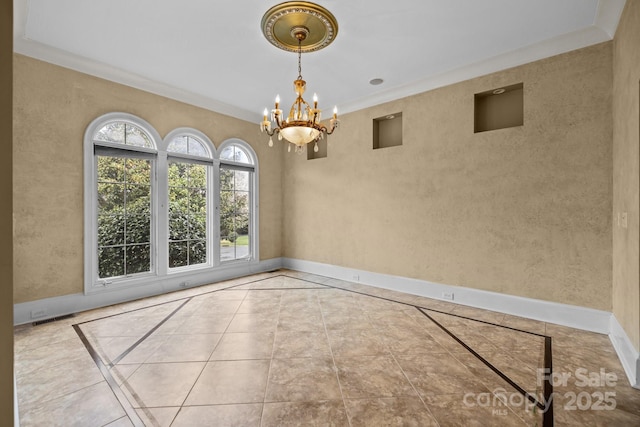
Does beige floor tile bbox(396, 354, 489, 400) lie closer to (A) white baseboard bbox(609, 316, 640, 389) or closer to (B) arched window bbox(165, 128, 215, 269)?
(A) white baseboard bbox(609, 316, 640, 389)

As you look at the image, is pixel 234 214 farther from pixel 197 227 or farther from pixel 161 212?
pixel 161 212

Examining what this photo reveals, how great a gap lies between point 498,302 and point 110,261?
5508mm

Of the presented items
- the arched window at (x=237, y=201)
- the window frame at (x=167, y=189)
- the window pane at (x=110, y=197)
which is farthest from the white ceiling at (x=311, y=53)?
the window pane at (x=110, y=197)

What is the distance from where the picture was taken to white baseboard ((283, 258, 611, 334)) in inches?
128

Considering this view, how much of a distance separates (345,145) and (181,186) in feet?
10.1

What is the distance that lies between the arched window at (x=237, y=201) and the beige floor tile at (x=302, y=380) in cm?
353

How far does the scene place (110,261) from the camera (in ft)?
14.0

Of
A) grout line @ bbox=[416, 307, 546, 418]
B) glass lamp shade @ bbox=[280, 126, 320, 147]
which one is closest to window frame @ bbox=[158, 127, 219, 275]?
glass lamp shade @ bbox=[280, 126, 320, 147]

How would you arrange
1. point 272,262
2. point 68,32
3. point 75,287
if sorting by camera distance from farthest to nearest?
point 272,262
point 75,287
point 68,32

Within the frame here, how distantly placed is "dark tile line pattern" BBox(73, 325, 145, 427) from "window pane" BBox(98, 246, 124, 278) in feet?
4.19

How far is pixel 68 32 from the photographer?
10.7 ft

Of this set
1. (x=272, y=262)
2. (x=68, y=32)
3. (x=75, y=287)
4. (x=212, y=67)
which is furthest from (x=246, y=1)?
(x=272, y=262)

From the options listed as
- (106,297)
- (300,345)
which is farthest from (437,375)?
(106,297)

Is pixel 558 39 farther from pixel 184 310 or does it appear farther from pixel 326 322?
pixel 184 310
